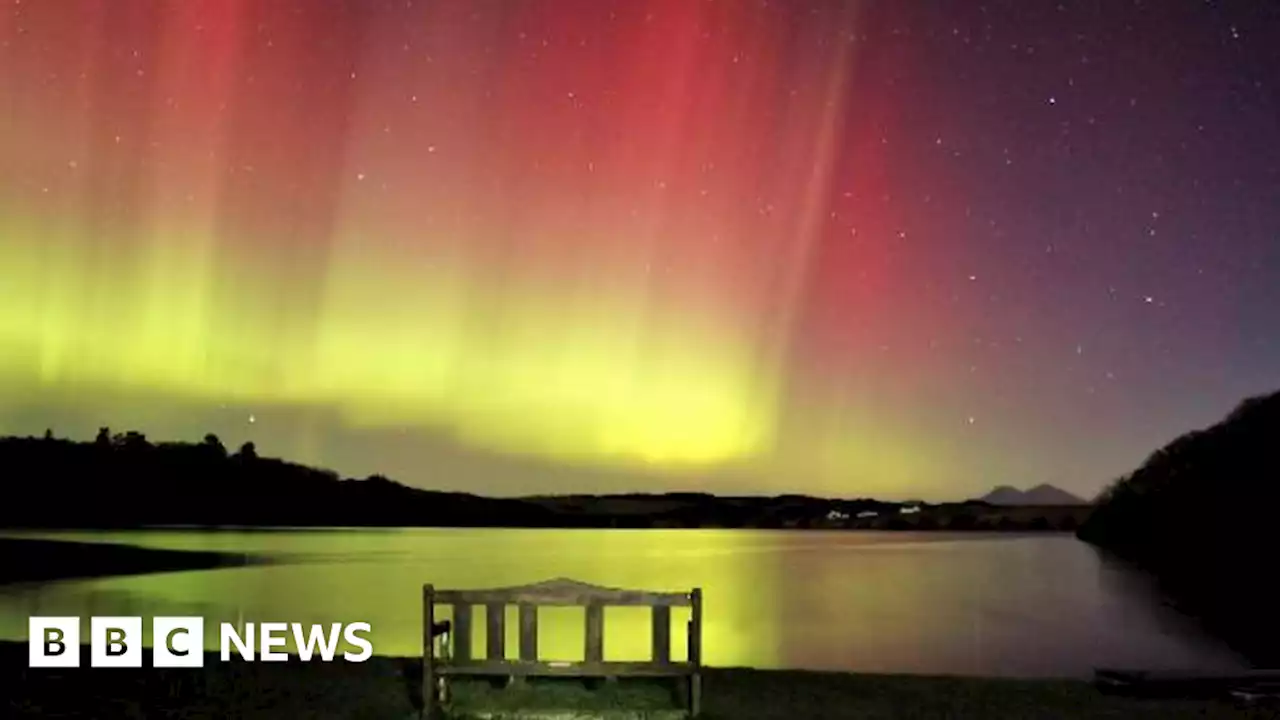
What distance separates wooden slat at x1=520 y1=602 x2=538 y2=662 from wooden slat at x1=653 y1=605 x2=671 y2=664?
4.26ft

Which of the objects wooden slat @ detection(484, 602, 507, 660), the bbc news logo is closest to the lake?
the bbc news logo

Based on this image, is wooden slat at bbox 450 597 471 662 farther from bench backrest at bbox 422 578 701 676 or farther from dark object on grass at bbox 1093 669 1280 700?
dark object on grass at bbox 1093 669 1280 700

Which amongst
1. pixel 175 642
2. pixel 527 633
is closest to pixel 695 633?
pixel 527 633

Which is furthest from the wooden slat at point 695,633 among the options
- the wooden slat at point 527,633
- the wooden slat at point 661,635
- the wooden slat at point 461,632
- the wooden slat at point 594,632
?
the wooden slat at point 461,632

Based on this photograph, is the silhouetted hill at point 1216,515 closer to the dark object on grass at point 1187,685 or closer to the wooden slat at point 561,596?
the dark object on grass at point 1187,685

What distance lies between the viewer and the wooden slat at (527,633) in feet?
53.6

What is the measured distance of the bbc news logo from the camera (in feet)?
72.6

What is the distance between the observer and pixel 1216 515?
4146 inches

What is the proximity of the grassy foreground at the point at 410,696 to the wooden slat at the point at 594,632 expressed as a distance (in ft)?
1.95

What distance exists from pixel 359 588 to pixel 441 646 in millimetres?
58860

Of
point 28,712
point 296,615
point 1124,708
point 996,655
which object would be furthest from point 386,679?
point 296,615

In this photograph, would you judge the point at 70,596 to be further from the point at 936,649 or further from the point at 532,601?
the point at 532,601

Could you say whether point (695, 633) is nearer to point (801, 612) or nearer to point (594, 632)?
point (594, 632)

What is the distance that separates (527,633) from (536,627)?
0.97ft
